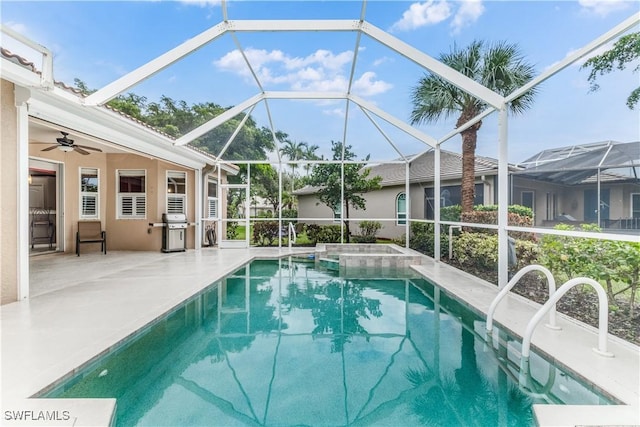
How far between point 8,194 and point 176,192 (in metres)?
6.24

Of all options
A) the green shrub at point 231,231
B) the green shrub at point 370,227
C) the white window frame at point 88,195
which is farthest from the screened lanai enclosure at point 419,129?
the white window frame at point 88,195

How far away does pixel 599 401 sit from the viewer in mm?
2354

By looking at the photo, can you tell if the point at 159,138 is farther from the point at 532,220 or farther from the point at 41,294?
the point at 532,220

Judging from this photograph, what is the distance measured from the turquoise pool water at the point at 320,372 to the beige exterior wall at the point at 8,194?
2.24 metres

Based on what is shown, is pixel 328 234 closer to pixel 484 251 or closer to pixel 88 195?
pixel 484 251

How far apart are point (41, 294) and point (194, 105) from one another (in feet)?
18.6

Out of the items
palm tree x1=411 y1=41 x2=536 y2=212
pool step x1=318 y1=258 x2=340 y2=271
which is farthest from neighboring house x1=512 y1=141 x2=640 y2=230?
pool step x1=318 y1=258 x2=340 y2=271

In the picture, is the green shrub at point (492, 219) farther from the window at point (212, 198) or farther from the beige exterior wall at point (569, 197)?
the window at point (212, 198)

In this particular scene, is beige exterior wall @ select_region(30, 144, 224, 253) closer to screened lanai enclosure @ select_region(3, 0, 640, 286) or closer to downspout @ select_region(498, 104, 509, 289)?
screened lanai enclosure @ select_region(3, 0, 640, 286)

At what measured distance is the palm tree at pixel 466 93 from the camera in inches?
270

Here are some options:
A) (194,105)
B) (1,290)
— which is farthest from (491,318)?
(194,105)

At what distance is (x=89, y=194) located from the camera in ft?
31.0

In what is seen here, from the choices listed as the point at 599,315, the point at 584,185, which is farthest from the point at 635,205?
the point at 599,315

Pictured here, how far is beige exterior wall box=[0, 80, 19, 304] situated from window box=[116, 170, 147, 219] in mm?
5748
